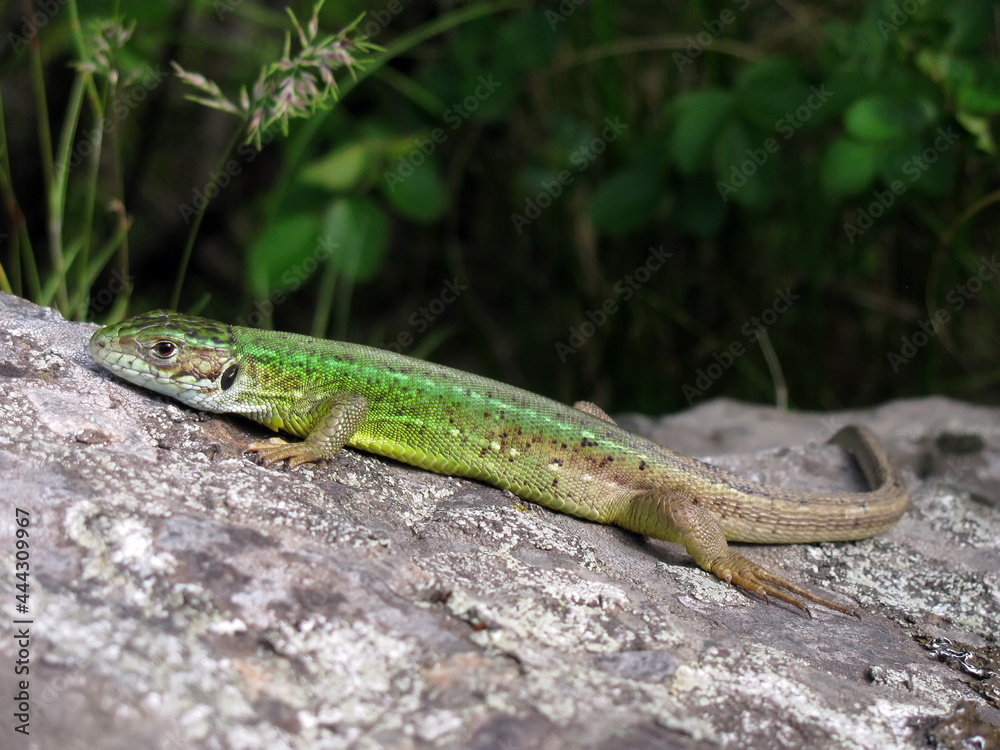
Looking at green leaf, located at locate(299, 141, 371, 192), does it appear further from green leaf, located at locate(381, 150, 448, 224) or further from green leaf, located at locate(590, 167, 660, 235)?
green leaf, located at locate(590, 167, 660, 235)

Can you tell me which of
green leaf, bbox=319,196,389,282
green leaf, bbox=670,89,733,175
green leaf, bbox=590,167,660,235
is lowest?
green leaf, bbox=319,196,389,282

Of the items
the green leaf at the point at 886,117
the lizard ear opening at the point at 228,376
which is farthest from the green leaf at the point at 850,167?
the lizard ear opening at the point at 228,376

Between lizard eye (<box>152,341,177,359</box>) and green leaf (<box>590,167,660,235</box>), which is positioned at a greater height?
green leaf (<box>590,167,660,235</box>)

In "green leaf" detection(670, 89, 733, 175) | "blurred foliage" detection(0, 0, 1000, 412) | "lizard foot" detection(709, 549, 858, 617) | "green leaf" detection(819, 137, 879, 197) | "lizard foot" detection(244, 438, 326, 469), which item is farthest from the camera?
"green leaf" detection(670, 89, 733, 175)

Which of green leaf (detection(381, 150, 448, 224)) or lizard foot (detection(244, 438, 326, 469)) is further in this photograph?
green leaf (detection(381, 150, 448, 224))

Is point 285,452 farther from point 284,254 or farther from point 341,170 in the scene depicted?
point 341,170

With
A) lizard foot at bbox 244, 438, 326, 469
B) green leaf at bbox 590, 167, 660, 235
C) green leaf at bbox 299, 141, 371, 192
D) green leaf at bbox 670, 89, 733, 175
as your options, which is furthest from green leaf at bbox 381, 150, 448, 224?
lizard foot at bbox 244, 438, 326, 469
